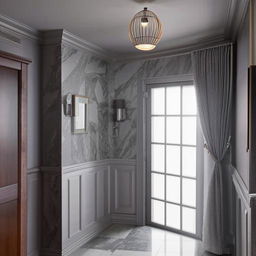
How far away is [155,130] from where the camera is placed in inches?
173

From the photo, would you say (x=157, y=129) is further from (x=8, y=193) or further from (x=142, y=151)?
(x=8, y=193)

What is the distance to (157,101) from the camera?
437cm

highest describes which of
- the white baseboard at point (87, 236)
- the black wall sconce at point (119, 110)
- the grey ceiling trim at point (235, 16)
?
the grey ceiling trim at point (235, 16)

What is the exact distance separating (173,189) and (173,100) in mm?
1174

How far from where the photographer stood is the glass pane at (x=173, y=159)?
13.7 ft

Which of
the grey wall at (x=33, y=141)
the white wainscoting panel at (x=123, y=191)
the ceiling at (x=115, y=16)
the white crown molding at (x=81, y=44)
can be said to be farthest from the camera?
the white wainscoting panel at (x=123, y=191)

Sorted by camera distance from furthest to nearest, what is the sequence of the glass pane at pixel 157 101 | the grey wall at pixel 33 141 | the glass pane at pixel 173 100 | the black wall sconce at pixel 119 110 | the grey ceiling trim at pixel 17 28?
the black wall sconce at pixel 119 110 < the glass pane at pixel 157 101 < the glass pane at pixel 173 100 < the grey wall at pixel 33 141 < the grey ceiling trim at pixel 17 28

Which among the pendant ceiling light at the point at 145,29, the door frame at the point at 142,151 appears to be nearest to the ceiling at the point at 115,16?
the pendant ceiling light at the point at 145,29

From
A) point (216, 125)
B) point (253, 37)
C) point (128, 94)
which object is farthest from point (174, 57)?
point (253, 37)

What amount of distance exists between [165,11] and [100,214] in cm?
276

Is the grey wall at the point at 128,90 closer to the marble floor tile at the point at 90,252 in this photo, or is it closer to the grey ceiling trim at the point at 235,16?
the grey ceiling trim at the point at 235,16

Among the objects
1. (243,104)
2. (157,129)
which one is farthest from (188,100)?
(243,104)

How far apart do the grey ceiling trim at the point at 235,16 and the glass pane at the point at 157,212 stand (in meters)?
2.35

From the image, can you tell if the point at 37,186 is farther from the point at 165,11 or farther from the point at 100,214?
the point at 165,11
